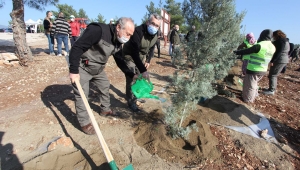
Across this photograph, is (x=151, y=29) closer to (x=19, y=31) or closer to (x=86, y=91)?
(x=86, y=91)

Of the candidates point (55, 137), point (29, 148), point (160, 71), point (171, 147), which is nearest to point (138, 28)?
point (171, 147)

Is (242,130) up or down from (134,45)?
down

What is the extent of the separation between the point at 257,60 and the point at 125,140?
139 inches

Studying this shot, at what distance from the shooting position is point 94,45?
8.50 ft

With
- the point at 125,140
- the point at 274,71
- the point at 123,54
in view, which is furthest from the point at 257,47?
the point at 125,140

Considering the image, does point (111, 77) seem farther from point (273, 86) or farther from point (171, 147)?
point (273, 86)

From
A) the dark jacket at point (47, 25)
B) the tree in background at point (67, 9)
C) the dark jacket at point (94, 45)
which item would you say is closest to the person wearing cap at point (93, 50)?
the dark jacket at point (94, 45)

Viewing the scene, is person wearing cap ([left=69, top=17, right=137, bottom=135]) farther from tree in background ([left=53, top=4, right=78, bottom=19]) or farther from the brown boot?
tree in background ([left=53, top=4, right=78, bottom=19])

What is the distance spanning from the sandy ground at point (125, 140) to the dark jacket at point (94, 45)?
1.17 m

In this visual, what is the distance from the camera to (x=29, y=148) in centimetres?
257

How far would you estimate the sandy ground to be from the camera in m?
2.39

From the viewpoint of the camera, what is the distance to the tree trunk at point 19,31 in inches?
237

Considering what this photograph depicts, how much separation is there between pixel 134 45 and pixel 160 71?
4.57 m

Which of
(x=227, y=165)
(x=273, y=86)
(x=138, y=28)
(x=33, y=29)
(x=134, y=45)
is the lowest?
(x=227, y=165)
